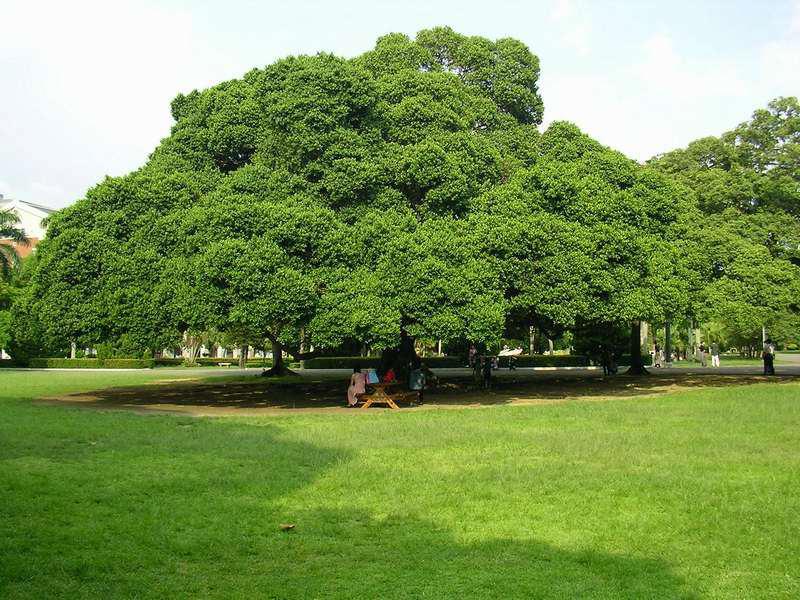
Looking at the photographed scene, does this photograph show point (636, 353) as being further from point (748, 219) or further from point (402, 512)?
point (402, 512)

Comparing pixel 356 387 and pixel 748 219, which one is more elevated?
pixel 748 219

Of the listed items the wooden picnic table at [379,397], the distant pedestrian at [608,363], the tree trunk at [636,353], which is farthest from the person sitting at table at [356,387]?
the tree trunk at [636,353]

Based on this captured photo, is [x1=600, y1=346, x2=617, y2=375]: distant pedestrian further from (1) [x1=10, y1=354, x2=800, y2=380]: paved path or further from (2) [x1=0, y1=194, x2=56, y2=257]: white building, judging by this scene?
(2) [x1=0, y1=194, x2=56, y2=257]: white building

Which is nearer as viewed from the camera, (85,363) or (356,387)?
(356,387)

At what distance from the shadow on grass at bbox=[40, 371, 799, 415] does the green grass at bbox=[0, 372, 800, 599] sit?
24.3 ft

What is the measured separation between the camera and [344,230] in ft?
73.3

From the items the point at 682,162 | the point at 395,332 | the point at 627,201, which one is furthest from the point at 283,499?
the point at 682,162

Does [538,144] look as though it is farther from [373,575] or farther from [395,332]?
[373,575]

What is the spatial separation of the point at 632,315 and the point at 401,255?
26.4 feet

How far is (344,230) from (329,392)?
7728 millimetres

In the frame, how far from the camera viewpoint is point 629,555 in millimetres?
7016

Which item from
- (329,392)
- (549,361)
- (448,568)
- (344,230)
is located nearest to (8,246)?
(329,392)

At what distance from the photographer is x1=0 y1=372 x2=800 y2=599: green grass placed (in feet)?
20.9

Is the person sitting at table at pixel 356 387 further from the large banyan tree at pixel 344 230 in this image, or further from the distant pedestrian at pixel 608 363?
the distant pedestrian at pixel 608 363
